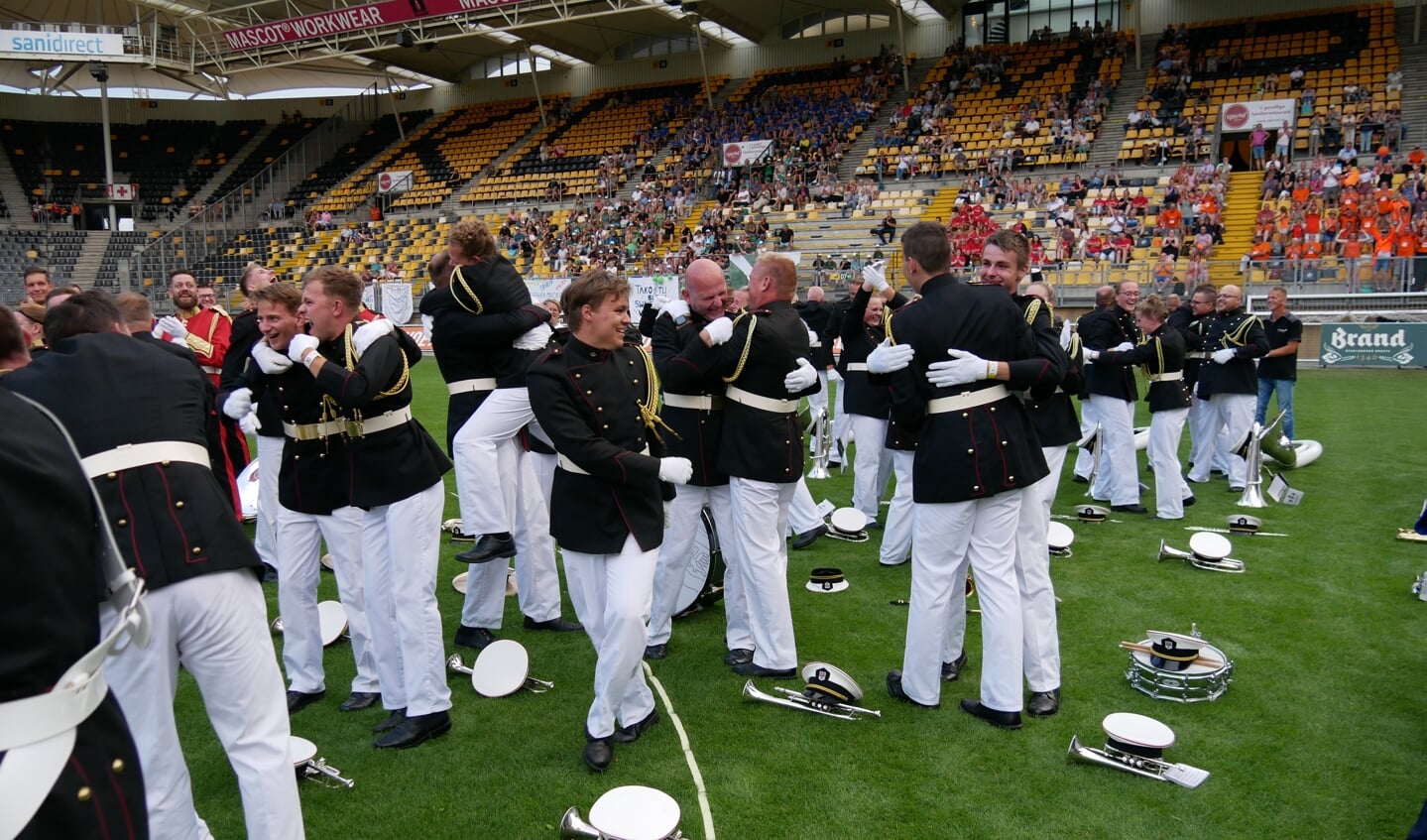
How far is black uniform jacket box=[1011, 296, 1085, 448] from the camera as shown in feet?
16.1

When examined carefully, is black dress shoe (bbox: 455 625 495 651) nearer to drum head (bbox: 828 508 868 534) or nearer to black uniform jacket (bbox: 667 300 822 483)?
black uniform jacket (bbox: 667 300 822 483)

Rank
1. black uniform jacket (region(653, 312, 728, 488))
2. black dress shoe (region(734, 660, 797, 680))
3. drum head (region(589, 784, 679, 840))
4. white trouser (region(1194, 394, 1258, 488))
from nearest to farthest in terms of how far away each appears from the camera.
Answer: drum head (region(589, 784, 679, 840)) → black uniform jacket (region(653, 312, 728, 488)) → black dress shoe (region(734, 660, 797, 680)) → white trouser (region(1194, 394, 1258, 488))

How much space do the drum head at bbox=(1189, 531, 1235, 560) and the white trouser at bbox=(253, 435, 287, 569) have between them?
20.4 feet

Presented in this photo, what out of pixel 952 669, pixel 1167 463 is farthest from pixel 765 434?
pixel 1167 463

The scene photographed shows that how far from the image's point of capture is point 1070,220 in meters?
25.4

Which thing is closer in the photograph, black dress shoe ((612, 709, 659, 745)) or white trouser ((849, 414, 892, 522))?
black dress shoe ((612, 709, 659, 745))

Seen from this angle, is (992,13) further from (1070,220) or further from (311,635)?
(311,635)

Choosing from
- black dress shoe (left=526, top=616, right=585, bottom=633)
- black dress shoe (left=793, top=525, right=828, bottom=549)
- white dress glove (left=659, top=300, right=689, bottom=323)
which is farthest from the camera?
black dress shoe (left=793, top=525, right=828, bottom=549)

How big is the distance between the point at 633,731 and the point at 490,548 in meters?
1.55

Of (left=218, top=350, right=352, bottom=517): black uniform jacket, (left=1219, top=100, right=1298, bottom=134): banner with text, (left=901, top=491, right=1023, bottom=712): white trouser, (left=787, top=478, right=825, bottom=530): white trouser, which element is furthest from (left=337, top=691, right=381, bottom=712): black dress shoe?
(left=1219, top=100, right=1298, bottom=134): banner with text

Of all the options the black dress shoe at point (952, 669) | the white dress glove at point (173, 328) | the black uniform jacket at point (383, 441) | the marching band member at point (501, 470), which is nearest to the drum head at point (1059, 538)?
the black dress shoe at point (952, 669)

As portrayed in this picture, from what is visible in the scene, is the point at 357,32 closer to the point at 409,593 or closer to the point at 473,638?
the point at 473,638

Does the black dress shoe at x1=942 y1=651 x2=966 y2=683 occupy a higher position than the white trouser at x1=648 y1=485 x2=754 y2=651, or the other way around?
the white trouser at x1=648 y1=485 x2=754 y2=651

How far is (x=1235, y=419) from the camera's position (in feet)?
34.8
